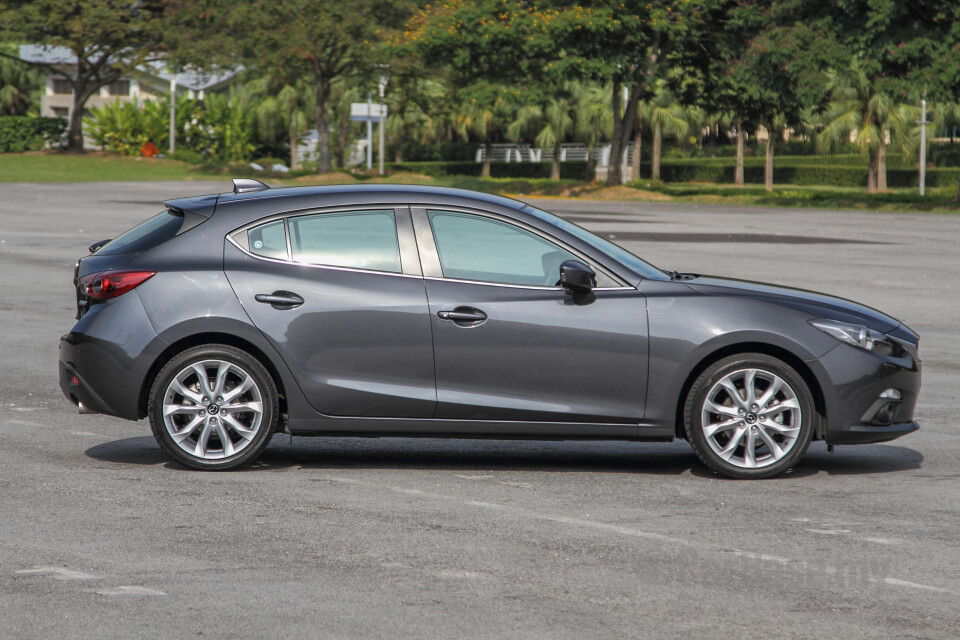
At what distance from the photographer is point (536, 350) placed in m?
6.80

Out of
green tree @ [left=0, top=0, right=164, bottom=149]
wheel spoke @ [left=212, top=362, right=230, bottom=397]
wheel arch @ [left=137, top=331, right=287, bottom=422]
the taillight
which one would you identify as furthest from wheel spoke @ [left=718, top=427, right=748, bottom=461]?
green tree @ [left=0, top=0, right=164, bottom=149]

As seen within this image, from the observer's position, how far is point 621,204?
4203 centimetres

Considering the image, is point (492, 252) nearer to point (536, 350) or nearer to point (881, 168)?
point (536, 350)

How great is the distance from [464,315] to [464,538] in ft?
4.89

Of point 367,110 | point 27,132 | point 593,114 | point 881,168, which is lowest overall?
point 881,168

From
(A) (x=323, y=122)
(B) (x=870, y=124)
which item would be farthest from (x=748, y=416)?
(B) (x=870, y=124)

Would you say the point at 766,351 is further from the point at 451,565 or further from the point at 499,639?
the point at 499,639

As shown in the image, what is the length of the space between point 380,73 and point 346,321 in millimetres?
50471

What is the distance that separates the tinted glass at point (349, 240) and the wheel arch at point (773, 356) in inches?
66.1

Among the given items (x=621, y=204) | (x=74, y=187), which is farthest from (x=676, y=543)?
(x=74, y=187)

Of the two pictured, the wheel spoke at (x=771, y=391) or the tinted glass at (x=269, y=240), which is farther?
the tinted glass at (x=269, y=240)

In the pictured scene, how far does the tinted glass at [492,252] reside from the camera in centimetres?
693

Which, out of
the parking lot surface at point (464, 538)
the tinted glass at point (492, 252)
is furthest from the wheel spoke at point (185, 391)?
the tinted glass at point (492, 252)

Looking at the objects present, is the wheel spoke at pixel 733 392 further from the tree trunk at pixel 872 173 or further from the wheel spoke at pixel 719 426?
the tree trunk at pixel 872 173
